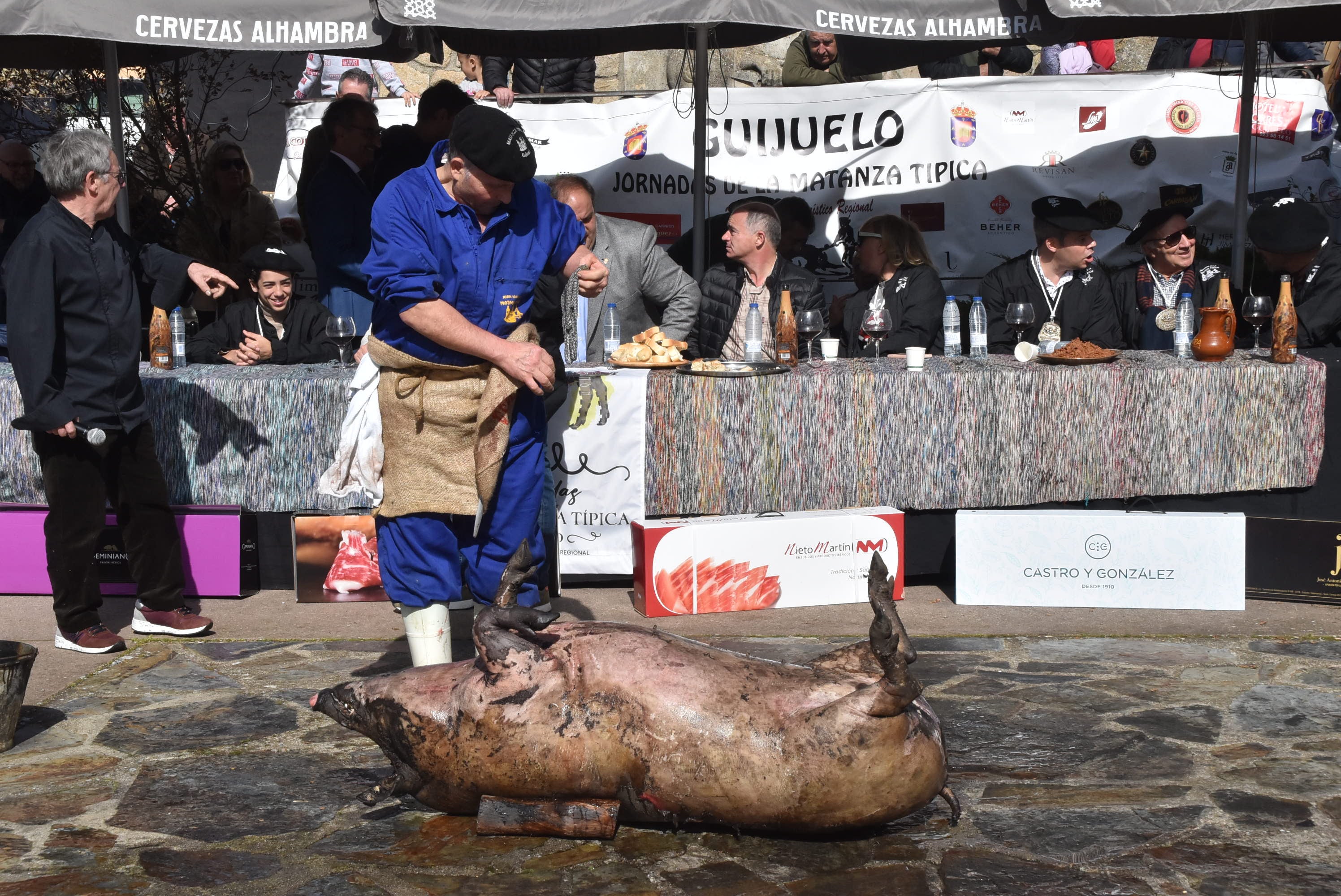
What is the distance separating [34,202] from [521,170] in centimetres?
650

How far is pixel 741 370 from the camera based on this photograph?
6699 mm

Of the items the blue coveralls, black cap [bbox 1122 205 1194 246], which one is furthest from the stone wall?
the blue coveralls

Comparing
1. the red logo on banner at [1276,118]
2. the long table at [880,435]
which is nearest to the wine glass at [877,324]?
the long table at [880,435]

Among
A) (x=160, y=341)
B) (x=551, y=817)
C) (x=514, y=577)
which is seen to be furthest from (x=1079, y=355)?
(x=160, y=341)

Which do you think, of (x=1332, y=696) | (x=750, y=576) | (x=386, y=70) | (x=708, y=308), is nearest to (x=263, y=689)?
(x=750, y=576)

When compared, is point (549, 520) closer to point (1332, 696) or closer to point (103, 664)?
point (103, 664)

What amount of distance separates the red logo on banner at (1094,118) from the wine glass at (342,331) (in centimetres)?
616

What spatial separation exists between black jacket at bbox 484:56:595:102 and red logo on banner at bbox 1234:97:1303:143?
525cm

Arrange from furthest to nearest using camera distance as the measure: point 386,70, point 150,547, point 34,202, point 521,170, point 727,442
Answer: point 386,70, point 34,202, point 727,442, point 150,547, point 521,170

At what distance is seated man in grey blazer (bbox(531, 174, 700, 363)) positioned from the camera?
25.2 feet

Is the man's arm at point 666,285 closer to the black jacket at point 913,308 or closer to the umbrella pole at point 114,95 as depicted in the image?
the black jacket at point 913,308

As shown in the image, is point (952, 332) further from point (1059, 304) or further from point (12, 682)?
point (12, 682)

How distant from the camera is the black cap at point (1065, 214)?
7.68 meters

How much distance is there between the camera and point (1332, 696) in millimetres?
5160
